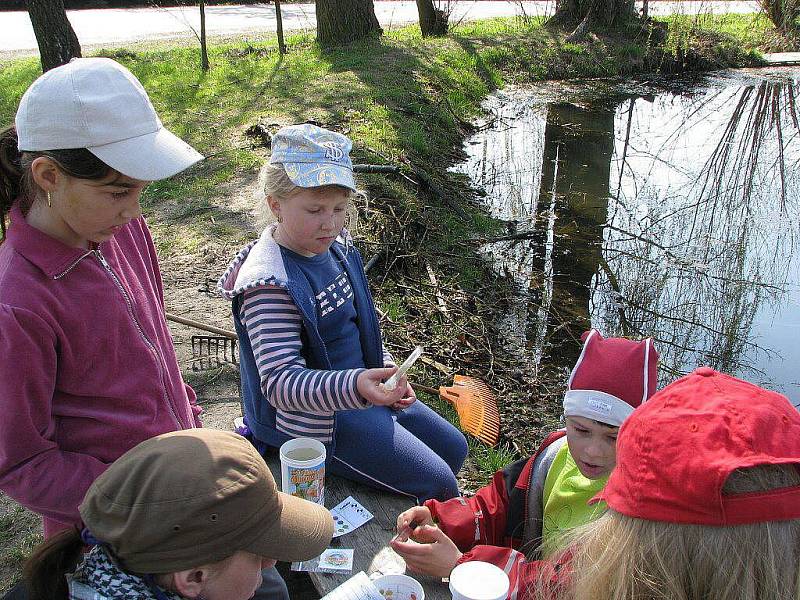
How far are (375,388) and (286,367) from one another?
0.96 ft

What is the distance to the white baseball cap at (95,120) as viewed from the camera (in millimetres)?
1656

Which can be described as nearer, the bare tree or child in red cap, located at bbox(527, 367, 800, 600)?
child in red cap, located at bbox(527, 367, 800, 600)

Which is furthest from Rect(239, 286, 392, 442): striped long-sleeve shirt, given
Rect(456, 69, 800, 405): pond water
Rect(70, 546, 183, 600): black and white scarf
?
Rect(456, 69, 800, 405): pond water

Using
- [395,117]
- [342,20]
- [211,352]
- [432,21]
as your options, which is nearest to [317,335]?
[211,352]

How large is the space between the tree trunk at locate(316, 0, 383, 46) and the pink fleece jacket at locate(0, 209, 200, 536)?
9850 millimetres

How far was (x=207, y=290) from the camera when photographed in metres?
4.55

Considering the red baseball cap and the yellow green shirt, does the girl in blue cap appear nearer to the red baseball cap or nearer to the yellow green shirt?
the yellow green shirt

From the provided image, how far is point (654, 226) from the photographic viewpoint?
253 inches

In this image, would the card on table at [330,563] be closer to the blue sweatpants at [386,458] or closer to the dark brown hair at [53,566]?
the blue sweatpants at [386,458]

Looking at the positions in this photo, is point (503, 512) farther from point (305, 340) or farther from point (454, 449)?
point (305, 340)

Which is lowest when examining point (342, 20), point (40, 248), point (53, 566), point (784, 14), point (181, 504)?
point (53, 566)

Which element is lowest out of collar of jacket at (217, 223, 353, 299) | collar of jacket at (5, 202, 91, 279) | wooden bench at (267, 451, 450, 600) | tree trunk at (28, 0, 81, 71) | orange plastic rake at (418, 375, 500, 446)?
orange plastic rake at (418, 375, 500, 446)

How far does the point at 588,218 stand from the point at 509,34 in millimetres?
7243

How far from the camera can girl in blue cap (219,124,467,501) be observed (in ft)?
7.14
